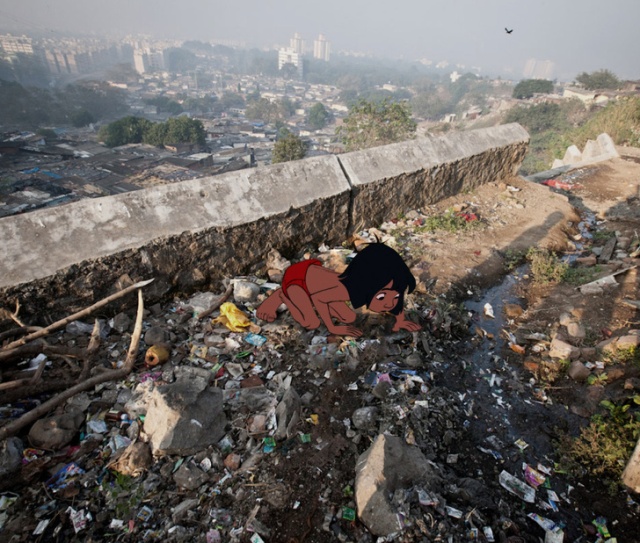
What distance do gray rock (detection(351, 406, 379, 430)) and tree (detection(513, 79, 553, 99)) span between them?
249 ft

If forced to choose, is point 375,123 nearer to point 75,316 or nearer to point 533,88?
point 75,316

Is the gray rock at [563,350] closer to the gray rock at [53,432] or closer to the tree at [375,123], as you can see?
the gray rock at [53,432]

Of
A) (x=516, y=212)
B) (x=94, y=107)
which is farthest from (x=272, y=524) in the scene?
(x=94, y=107)

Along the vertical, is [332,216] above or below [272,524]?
above

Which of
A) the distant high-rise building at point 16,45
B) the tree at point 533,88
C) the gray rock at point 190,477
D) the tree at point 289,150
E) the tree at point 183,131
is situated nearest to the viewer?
the gray rock at point 190,477

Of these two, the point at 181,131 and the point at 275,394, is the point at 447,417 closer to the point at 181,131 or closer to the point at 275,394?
the point at 275,394

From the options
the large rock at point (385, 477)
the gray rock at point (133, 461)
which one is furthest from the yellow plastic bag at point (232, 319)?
the large rock at point (385, 477)

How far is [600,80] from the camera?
152ft

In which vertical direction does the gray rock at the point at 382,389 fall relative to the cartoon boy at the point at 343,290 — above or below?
below

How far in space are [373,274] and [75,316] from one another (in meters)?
1.84

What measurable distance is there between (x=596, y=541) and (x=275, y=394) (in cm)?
164

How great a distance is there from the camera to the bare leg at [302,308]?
2.26m

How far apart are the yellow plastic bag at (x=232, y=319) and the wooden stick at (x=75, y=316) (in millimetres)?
513

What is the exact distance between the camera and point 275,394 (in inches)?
77.5
